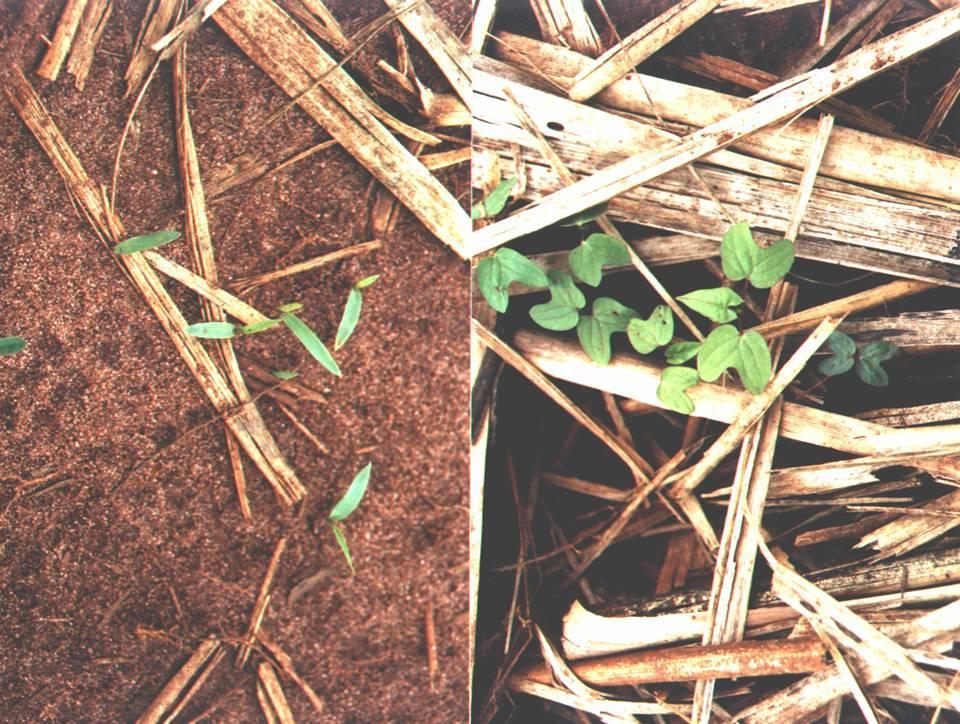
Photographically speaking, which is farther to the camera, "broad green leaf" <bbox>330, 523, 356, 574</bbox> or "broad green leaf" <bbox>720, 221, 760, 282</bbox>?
"broad green leaf" <bbox>330, 523, 356, 574</bbox>

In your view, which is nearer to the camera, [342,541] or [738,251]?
[738,251]

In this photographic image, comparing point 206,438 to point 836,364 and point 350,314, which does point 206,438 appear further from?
point 836,364

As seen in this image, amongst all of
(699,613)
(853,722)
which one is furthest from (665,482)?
(853,722)

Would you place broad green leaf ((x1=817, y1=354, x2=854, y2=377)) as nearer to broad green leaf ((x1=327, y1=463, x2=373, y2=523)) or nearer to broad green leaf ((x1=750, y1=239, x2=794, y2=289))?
broad green leaf ((x1=750, y1=239, x2=794, y2=289))

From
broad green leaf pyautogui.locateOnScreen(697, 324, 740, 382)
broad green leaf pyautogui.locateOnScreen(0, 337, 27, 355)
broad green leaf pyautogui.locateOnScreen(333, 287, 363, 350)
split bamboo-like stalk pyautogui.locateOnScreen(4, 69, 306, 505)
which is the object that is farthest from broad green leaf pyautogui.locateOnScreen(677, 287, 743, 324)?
broad green leaf pyautogui.locateOnScreen(0, 337, 27, 355)

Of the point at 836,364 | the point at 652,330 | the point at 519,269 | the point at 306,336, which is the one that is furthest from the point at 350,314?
the point at 836,364

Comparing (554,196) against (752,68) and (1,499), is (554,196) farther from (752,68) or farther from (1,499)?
(1,499)

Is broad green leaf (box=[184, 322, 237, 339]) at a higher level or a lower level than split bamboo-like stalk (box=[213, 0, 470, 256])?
lower


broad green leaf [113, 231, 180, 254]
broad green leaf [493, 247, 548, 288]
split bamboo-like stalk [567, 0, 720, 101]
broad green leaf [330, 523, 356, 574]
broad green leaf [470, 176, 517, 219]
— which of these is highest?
broad green leaf [113, 231, 180, 254]
